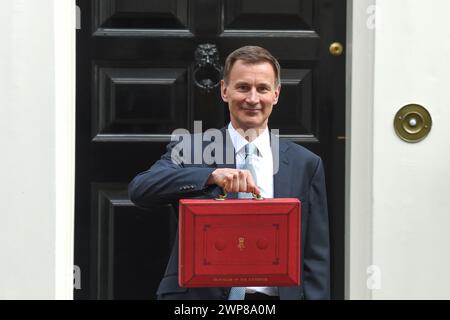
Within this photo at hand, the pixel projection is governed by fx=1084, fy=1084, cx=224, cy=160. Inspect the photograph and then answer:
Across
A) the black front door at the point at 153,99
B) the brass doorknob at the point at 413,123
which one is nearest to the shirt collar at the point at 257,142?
the black front door at the point at 153,99

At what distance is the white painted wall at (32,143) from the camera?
417 cm

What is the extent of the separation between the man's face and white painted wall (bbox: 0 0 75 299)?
2.35ft

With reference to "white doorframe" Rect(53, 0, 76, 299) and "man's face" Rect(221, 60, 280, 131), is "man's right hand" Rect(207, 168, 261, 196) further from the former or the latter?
"white doorframe" Rect(53, 0, 76, 299)

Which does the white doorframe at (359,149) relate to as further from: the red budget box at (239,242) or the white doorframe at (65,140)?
the white doorframe at (65,140)

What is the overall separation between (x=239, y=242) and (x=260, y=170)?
37 centimetres

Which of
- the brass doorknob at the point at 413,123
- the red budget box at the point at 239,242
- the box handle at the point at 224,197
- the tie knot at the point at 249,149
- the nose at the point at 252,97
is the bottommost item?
the red budget box at the point at 239,242

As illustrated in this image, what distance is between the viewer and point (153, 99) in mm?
4426

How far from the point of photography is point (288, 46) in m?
4.45

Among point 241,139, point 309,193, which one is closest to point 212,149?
point 241,139

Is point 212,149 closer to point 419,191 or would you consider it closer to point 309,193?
point 309,193

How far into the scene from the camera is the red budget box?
12.2 ft

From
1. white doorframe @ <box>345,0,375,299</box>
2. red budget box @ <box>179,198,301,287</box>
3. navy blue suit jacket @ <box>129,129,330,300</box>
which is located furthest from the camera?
white doorframe @ <box>345,0,375,299</box>

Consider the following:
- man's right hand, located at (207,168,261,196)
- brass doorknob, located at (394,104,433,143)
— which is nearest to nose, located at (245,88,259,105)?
man's right hand, located at (207,168,261,196)

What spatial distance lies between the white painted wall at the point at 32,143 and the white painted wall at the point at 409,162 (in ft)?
4.02
